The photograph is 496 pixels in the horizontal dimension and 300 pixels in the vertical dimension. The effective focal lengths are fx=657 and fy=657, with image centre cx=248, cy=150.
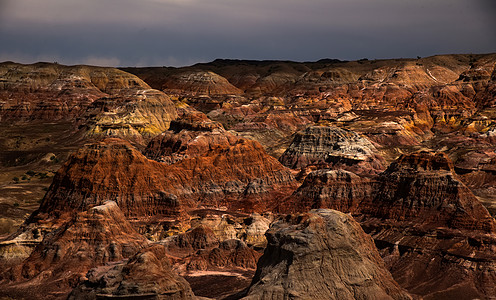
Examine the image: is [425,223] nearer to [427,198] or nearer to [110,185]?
[427,198]

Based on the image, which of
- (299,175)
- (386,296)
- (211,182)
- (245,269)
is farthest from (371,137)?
(386,296)

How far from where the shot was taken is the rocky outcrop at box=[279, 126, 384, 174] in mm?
153250

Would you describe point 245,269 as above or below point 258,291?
below

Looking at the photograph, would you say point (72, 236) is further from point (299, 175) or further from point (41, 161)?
point (41, 161)

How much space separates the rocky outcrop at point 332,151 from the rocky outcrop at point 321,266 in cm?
9922

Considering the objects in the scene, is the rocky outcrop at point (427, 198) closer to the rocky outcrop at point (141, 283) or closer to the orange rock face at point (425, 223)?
the orange rock face at point (425, 223)

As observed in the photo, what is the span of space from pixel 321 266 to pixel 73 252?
102 ft

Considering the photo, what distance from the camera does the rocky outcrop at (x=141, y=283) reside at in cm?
4453

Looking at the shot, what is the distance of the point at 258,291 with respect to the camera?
49.1 metres

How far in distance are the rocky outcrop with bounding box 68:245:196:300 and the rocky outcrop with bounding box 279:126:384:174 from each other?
105998mm

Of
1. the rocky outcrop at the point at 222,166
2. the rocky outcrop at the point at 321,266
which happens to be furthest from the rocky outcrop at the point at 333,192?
the rocky outcrop at the point at 321,266

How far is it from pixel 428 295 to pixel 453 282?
363 centimetres

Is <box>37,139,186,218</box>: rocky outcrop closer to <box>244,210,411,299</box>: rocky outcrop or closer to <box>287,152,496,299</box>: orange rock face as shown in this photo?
<box>287,152,496,299</box>: orange rock face

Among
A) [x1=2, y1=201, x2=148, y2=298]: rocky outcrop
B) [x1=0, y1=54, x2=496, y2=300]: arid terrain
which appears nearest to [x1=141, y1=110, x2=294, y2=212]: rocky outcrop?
[x1=0, y1=54, x2=496, y2=300]: arid terrain
